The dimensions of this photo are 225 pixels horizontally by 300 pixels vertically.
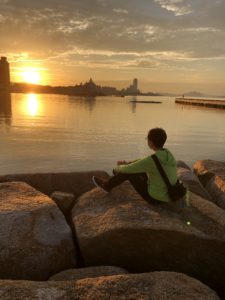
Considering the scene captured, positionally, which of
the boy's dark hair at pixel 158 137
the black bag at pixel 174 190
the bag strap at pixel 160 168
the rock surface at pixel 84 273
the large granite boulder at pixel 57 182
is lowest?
the rock surface at pixel 84 273

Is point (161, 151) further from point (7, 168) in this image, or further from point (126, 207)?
point (7, 168)

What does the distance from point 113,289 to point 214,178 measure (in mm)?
6488

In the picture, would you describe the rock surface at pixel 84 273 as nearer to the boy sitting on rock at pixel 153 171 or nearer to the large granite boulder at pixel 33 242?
the large granite boulder at pixel 33 242

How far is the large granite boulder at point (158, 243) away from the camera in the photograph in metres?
5.14

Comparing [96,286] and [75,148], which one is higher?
[96,286]

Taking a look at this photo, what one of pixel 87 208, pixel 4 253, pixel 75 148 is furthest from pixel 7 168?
pixel 4 253

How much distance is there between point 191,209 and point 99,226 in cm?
191

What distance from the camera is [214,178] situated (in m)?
9.21

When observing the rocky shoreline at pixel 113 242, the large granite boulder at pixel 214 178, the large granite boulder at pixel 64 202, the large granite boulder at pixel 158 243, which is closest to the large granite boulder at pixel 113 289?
the rocky shoreline at pixel 113 242

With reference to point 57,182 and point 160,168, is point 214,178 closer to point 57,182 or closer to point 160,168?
point 160,168

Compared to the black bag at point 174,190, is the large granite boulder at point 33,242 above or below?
below

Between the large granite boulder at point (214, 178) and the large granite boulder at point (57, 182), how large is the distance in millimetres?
3422

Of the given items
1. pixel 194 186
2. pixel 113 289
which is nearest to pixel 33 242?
pixel 113 289

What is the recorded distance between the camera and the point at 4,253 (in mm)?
4902
